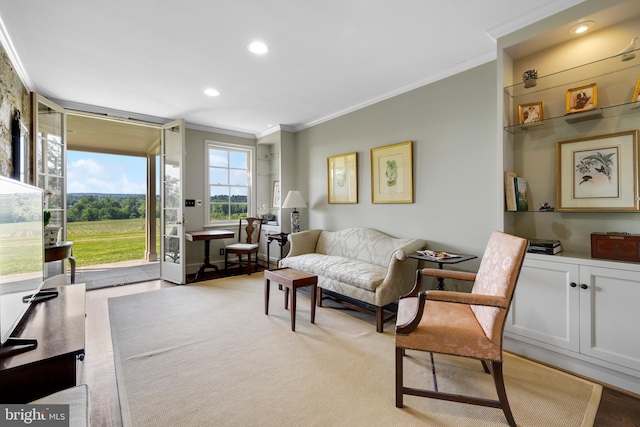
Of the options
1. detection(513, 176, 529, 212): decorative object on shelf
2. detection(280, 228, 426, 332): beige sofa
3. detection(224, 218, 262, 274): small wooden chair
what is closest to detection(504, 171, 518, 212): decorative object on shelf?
detection(513, 176, 529, 212): decorative object on shelf

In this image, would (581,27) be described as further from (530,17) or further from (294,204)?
(294,204)

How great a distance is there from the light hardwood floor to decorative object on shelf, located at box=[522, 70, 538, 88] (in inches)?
89.2

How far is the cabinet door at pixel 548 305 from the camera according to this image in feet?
6.61

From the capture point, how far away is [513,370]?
210cm

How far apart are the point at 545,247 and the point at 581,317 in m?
0.50

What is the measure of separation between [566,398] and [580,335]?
0.44m

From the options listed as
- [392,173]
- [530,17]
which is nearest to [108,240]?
[392,173]

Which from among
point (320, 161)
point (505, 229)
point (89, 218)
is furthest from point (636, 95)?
point (89, 218)

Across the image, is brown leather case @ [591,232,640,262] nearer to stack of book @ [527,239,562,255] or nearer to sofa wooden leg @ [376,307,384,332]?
stack of book @ [527,239,562,255]

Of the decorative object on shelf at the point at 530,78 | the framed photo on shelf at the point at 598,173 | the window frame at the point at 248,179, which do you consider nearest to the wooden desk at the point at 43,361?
the framed photo on shelf at the point at 598,173

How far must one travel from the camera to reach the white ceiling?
2080mm

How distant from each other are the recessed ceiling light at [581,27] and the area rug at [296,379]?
2.46 meters

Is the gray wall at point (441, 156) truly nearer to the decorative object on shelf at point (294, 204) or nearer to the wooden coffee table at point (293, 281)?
the decorative object on shelf at point (294, 204)

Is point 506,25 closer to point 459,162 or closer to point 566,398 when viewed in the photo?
point 459,162
